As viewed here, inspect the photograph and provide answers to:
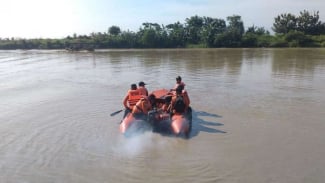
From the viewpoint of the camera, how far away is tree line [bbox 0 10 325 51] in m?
60.0

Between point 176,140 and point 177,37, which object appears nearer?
point 176,140

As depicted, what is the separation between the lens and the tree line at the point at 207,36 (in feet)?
197

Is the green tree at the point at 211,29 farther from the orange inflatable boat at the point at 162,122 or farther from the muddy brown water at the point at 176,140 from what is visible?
the orange inflatable boat at the point at 162,122

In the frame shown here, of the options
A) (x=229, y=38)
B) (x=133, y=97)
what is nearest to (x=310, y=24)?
(x=229, y=38)

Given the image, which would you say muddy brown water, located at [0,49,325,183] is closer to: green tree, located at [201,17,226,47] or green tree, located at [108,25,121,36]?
green tree, located at [201,17,226,47]

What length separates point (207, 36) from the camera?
6209 centimetres

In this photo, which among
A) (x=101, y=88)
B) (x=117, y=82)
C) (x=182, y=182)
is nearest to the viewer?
(x=182, y=182)

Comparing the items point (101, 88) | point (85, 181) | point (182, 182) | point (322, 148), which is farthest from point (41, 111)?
point (322, 148)

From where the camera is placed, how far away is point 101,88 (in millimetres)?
18078

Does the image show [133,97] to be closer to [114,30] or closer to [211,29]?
[211,29]

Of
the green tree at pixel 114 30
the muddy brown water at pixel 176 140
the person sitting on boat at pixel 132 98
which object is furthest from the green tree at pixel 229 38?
the person sitting on boat at pixel 132 98

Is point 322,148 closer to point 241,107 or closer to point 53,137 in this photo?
point 241,107

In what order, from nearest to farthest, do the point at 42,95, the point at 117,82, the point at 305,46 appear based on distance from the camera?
the point at 42,95, the point at 117,82, the point at 305,46

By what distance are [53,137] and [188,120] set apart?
354cm
